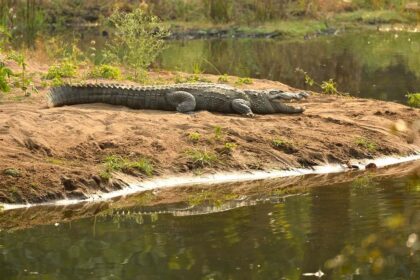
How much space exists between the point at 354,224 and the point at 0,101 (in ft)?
19.8

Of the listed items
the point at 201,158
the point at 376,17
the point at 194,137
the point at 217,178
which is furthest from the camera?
the point at 376,17

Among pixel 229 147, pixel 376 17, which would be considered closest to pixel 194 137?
pixel 229 147

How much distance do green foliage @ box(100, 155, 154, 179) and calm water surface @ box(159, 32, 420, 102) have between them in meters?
6.64

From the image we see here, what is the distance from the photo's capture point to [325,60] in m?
23.5

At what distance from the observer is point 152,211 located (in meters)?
8.47

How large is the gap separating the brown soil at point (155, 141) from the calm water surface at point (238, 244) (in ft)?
3.40

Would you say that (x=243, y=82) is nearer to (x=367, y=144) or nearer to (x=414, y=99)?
(x=414, y=99)

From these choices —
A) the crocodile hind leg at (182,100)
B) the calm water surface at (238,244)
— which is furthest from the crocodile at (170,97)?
the calm water surface at (238,244)

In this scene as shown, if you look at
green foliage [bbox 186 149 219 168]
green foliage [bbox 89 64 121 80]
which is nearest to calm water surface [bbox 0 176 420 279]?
green foliage [bbox 186 149 219 168]

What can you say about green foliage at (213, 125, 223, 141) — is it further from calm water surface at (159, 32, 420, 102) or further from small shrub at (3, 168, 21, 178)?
calm water surface at (159, 32, 420, 102)

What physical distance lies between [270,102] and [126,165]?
3.55 m

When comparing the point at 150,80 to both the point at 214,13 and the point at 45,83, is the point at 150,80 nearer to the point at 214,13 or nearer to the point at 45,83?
the point at 45,83

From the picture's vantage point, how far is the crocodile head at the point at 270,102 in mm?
12656

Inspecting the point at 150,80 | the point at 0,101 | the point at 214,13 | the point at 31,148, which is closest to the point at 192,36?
the point at 214,13
